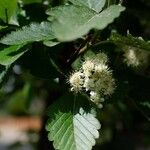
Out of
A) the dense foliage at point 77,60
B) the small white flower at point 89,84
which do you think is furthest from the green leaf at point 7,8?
the small white flower at point 89,84

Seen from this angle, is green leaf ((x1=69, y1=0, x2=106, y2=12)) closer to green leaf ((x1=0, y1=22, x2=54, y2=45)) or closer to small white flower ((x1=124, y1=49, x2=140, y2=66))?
green leaf ((x1=0, y1=22, x2=54, y2=45))

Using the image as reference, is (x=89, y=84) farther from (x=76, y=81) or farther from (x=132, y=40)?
(x=132, y=40)

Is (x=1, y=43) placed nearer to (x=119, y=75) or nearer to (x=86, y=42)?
(x=86, y=42)

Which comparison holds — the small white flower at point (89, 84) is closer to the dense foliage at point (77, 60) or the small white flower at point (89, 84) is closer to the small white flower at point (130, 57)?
the dense foliage at point (77, 60)

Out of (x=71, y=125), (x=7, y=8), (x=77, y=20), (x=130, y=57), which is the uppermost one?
(x=77, y=20)

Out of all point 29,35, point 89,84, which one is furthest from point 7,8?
point 89,84

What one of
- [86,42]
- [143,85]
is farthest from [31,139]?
[86,42]

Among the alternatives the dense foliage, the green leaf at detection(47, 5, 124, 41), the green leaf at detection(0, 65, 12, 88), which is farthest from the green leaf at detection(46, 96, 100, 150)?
the green leaf at detection(47, 5, 124, 41)
